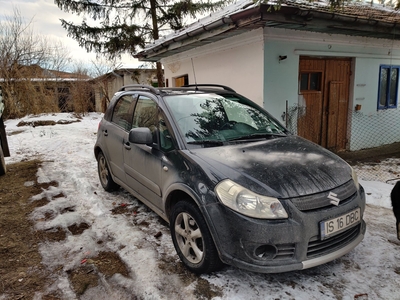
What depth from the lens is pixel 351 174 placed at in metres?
2.69

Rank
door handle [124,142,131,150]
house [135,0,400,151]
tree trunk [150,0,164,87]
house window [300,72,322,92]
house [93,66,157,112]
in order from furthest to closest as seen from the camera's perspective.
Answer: house [93,66,157,112] < tree trunk [150,0,164,87] < house window [300,72,322,92] < house [135,0,400,151] < door handle [124,142,131,150]

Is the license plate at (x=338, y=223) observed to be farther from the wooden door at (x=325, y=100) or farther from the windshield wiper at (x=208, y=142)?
the wooden door at (x=325, y=100)

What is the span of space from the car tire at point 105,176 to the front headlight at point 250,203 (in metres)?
2.90

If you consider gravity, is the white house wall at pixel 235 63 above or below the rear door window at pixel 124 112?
above

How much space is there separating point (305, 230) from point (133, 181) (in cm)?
233

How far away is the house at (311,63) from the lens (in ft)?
18.6

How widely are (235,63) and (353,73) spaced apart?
3.32 metres

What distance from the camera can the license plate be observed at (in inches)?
87.3

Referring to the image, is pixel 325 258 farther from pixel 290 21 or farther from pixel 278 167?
pixel 290 21

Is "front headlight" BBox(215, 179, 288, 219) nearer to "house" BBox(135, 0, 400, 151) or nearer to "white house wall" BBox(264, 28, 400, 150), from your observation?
"house" BBox(135, 0, 400, 151)

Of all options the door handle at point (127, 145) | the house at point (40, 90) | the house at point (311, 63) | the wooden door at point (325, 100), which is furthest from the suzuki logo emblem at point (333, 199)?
the house at point (40, 90)

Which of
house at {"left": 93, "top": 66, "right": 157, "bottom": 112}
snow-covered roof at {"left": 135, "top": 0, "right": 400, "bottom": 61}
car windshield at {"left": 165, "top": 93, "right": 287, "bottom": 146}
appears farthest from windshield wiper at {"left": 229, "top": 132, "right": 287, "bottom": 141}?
house at {"left": 93, "top": 66, "right": 157, "bottom": 112}

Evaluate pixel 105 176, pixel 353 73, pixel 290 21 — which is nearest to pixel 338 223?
pixel 105 176

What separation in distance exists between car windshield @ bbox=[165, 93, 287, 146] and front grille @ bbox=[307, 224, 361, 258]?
4.20 ft
